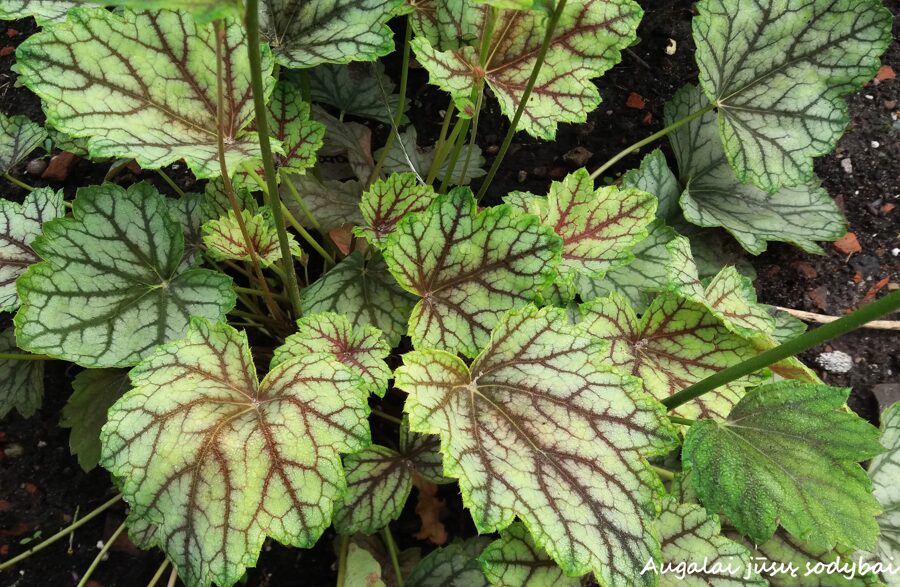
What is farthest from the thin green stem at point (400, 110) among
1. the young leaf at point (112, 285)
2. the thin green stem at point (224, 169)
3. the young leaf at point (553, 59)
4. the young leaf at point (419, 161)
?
the young leaf at point (112, 285)

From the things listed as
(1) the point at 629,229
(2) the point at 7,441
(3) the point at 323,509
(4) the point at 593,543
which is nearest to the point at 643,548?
(4) the point at 593,543

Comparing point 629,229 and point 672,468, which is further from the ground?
point 629,229

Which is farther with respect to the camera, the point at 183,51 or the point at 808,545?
the point at 808,545

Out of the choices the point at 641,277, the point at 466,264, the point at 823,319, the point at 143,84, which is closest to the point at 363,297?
the point at 466,264

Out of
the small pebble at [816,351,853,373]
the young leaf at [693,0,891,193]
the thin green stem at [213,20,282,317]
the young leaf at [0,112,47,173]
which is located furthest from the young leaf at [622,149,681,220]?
the young leaf at [0,112,47,173]

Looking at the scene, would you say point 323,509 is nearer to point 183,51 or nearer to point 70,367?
point 183,51

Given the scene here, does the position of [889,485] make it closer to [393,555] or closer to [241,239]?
[393,555]

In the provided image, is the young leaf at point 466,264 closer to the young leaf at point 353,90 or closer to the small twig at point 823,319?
the young leaf at point 353,90
